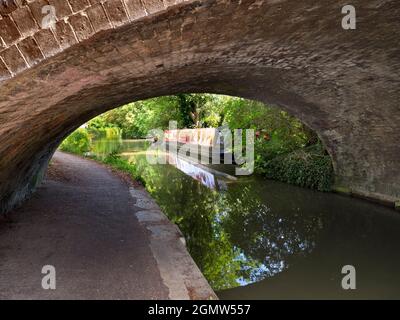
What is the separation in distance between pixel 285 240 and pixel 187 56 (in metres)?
4.65

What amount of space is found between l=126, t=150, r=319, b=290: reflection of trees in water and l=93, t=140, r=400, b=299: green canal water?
0.05 feet

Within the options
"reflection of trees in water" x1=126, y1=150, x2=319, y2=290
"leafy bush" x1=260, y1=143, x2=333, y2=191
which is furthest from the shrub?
"leafy bush" x1=260, y1=143, x2=333, y2=191

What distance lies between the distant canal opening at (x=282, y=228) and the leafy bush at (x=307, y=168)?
0.12ft

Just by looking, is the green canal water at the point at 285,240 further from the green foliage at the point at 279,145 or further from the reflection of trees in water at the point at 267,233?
the green foliage at the point at 279,145

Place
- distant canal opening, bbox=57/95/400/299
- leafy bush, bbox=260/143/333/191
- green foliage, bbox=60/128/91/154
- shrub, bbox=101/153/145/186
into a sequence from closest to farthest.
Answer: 1. distant canal opening, bbox=57/95/400/299
2. leafy bush, bbox=260/143/333/191
3. shrub, bbox=101/153/145/186
4. green foliage, bbox=60/128/91/154

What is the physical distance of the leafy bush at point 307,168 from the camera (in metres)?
11.9

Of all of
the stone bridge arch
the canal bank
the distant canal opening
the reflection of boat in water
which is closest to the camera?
the stone bridge arch

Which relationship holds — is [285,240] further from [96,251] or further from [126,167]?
[126,167]

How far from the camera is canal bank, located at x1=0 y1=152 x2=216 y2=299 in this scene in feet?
12.9

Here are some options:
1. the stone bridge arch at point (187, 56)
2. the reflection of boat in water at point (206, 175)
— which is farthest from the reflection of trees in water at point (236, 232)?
the stone bridge arch at point (187, 56)

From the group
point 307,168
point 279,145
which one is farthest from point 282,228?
point 279,145

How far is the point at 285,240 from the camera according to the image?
7430mm

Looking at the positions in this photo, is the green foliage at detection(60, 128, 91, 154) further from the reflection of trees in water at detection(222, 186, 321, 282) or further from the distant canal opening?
the reflection of trees in water at detection(222, 186, 321, 282)
